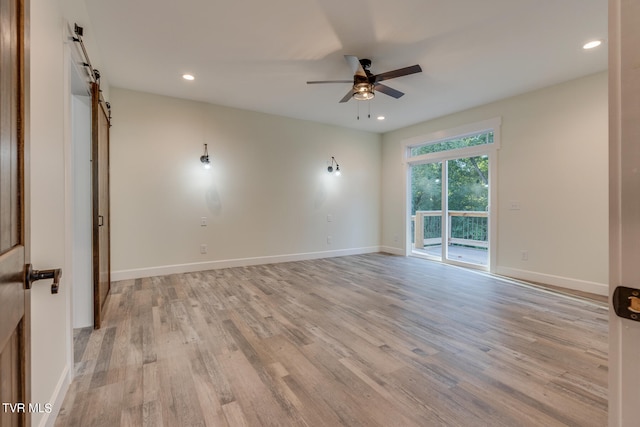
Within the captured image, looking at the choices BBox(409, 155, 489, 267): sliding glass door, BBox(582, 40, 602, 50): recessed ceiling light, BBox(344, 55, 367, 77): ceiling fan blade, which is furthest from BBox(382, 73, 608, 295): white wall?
BBox(344, 55, 367, 77): ceiling fan blade

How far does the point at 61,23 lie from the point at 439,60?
3.40 meters

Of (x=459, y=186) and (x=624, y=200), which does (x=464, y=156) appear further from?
(x=624, y=200)

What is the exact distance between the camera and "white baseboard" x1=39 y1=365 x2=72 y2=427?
4.57ft

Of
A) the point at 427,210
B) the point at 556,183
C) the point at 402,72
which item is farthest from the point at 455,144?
the point at 402,72

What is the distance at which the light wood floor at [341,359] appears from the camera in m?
1.59

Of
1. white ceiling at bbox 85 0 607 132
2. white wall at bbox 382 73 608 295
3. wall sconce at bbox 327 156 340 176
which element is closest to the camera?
white ceiling at bbox 85 0 607 132

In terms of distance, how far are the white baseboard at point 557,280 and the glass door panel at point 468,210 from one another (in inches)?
19.6

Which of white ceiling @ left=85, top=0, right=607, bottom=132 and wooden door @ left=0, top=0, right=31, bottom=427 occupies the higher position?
white ceiling @ left=85, top=0, right=607, bottom=132

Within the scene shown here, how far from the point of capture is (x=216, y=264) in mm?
4898

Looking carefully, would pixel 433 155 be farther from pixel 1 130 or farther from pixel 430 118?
pixel 1 130

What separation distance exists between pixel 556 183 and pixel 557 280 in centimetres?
134

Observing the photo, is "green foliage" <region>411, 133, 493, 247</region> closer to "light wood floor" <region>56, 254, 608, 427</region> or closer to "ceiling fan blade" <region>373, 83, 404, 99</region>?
"light wood floor" <region>56, 254, 608, 427</region>

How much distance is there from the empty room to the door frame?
37 mm

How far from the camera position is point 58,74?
171cm
